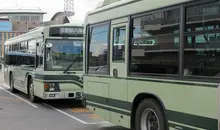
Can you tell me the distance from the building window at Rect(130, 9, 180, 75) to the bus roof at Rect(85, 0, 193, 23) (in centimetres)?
13

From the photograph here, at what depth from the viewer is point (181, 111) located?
5461 mm

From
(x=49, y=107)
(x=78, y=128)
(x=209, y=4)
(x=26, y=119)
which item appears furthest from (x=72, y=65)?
(x=209, y=4)

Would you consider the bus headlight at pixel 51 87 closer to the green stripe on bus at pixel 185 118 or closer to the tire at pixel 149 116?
the green stripe on bus at pixel 185 118

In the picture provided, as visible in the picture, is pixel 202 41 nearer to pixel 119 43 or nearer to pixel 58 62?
pixel 119 43

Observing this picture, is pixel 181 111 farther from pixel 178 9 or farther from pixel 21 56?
pixel 21 56

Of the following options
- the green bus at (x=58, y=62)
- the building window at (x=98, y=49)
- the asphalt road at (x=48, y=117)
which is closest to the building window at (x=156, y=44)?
the building window at (x=98, y=49)

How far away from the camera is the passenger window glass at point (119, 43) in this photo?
23.4 ft

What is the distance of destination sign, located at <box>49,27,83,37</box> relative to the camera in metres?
12.2

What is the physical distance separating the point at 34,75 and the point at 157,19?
25.8ft

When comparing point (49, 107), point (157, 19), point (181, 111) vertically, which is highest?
point (157, 19)

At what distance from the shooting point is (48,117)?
1047 cm

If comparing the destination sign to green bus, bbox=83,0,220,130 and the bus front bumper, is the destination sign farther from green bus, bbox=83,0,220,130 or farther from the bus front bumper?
green bus, bbox=83,0,220,130

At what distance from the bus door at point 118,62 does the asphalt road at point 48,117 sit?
5.24ft

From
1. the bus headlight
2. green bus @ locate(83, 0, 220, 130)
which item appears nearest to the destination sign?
the bus headlight
